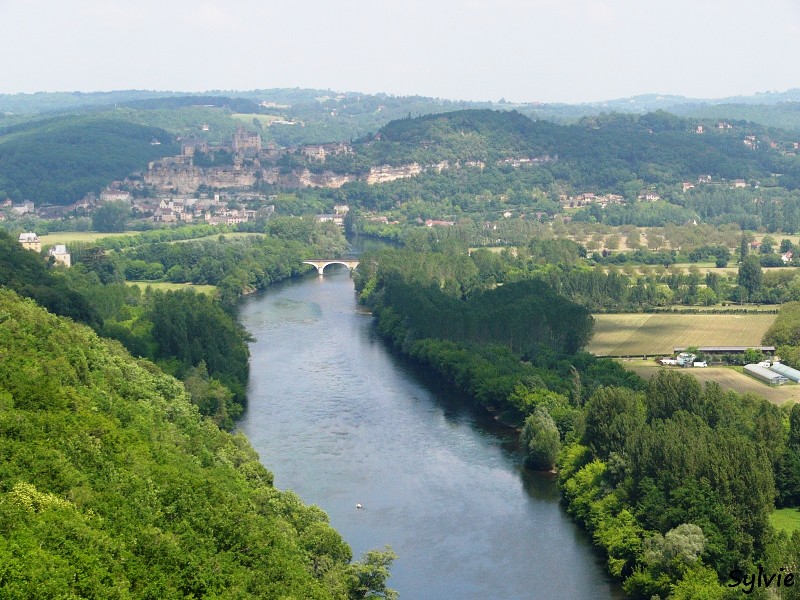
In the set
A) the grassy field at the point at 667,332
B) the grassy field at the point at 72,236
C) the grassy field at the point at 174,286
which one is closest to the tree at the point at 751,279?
the grassy field at the point at 667,332

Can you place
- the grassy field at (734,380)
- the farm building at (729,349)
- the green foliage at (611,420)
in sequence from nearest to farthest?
the green foliage at (611,420)
the grassy field at (734,380)
the farm building at (729,349)

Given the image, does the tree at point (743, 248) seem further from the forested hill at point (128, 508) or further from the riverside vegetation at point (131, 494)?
the forested hill at point (128, 508)

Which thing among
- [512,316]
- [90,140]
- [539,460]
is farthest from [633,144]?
[539,460]

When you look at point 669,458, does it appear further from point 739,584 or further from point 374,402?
point 374,402

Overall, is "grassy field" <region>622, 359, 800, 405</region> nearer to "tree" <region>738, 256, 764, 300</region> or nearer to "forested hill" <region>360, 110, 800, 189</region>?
"tree" <region>738, 256, 764, 300</region>

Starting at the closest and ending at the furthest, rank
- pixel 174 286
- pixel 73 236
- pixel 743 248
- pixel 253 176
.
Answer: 1. pixel 174 286
2. pixel 743 248
3. pixel 73 236
4. pixel 253 176

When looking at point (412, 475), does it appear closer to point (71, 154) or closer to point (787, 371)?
point (787, 371)

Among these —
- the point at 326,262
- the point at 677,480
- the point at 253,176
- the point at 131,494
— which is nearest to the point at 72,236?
the point at 326,262
